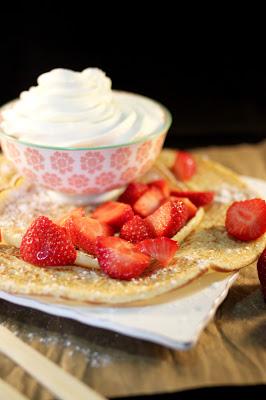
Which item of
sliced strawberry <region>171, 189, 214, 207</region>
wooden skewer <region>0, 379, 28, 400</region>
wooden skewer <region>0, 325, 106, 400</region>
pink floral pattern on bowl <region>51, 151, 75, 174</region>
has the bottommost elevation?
wooden skewer <region>0, 379, 28, 400</region>

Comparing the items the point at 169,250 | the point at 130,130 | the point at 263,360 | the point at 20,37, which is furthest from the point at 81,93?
the point at 20,37

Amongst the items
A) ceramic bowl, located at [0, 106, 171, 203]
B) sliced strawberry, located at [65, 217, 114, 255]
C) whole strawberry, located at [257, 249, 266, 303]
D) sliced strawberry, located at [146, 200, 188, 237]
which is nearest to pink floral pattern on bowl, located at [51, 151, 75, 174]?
ceramic bowl, located at [0, 106, 171, 203]

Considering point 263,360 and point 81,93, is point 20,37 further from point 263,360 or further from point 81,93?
point 263,360

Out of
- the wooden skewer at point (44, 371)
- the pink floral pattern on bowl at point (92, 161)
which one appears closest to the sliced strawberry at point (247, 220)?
the pink floral pattern on bowl at point (92, 161)

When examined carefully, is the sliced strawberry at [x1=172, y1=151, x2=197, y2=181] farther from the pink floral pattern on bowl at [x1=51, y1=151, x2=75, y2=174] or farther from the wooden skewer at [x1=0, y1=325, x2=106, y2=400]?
the wooden skewer at [x1=0, y1=325, x2=106, y2=400]

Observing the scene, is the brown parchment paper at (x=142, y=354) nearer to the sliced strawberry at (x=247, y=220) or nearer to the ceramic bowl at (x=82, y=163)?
the sliced strawberry at (x=247, y=220)

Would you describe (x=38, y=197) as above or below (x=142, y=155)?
below

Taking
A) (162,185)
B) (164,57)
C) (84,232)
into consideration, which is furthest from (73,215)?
(164,57)
